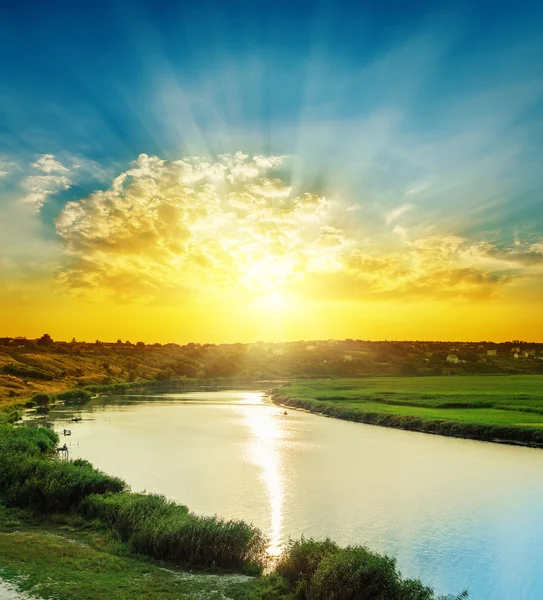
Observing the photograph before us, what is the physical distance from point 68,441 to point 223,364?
13655cm

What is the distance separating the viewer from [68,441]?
48.5 meters

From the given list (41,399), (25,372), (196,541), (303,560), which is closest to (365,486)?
(196,541)

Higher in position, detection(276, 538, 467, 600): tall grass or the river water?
Result: detection(276, 538, 467, 600): tall grass

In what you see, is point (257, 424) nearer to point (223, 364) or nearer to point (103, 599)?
point (103, 599)

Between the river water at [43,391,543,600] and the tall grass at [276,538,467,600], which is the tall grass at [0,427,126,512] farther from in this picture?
the tall grass at [276,538,467,600]

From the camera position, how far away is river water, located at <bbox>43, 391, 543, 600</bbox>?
20.5 m

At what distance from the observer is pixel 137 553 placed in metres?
18.0

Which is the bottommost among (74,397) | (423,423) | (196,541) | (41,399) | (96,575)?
(423,423)

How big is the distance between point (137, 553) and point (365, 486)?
687 inches

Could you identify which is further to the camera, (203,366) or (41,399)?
(203,366)

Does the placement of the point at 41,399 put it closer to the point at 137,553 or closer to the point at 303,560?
the point at 137,553

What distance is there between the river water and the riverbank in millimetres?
3858

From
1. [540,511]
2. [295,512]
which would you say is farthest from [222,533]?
[540,511]

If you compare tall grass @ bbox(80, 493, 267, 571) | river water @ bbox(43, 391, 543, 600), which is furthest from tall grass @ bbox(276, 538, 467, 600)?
river water @ bbox(43, 391, 543, 600)
